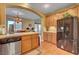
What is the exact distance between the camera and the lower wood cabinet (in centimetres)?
246

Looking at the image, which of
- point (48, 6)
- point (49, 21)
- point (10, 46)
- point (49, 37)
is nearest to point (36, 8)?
point (48, 6)

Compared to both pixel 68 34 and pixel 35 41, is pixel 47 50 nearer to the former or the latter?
pixel 35 41

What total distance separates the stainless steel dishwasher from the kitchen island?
2 cm

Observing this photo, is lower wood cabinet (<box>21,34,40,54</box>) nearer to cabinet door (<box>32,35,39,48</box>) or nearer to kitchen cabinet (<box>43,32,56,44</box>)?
cabinet door (<box>32,35,39,48</box>)

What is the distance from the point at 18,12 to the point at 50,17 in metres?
0.65

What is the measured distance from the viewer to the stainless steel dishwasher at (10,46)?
2141 mm

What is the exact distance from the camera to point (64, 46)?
7.72ft

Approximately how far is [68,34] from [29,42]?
2.88 feet

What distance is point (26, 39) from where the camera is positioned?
265 centimetres

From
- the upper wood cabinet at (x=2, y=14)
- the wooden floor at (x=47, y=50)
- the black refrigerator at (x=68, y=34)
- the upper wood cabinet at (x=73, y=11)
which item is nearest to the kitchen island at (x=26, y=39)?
the wooden floor at (x=47, y=50)

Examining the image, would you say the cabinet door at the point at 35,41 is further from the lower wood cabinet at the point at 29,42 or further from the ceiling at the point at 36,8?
the ceiling at the point at 36,8

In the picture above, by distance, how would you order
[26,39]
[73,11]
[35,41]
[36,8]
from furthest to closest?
[26,39] < [35,41] < [36,8] < [73,11]

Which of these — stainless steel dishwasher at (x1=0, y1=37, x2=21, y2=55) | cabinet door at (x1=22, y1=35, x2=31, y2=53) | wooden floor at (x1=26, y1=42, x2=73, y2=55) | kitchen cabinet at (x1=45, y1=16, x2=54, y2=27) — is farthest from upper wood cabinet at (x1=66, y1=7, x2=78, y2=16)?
stainless steel dishwasher at (x1=0, y1=37, x2=21, y2=55)

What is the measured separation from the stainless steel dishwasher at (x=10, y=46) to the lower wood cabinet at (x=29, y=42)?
137 mm
